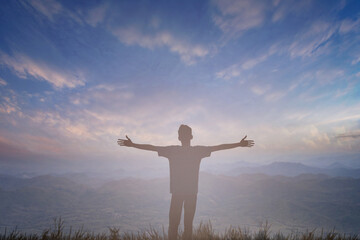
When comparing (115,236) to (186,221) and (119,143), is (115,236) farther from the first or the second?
(119,143)

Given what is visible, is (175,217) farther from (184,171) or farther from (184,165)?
(184,165)

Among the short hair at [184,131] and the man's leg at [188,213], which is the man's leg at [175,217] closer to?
the man's leg at [188,213]

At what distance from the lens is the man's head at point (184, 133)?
6.10 metres

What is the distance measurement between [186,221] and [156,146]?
2400mm

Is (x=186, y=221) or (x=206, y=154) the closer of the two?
(x=186, y=221)

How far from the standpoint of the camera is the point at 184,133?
6113 mm

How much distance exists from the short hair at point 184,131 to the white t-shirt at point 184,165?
1.38 ft

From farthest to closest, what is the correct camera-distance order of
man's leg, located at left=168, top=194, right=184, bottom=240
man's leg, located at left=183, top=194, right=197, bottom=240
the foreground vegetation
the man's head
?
1. the man's head
2. the foreground vegetation
3. man's leg, located at left=183, top=194, right=197, bottom=240
4. man's leg, located at left=168, top=194, right=184, bottom=240

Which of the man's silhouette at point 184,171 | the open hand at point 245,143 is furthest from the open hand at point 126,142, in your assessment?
the open hand at point 245,143

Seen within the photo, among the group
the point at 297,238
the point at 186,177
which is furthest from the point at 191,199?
the point at 297,238

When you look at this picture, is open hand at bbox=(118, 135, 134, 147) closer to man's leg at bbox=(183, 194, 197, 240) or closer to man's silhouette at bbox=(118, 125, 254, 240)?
man's silhouette at bbox=(118, 125, 254, 240)

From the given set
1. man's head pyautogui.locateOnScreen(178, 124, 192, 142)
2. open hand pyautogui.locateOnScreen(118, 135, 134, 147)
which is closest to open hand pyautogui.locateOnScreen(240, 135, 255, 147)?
man's head pyautogui.locateOnScreen(178, 124, 192, 142)

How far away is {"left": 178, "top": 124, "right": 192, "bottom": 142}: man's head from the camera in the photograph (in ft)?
20.0

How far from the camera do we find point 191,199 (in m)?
5.66
